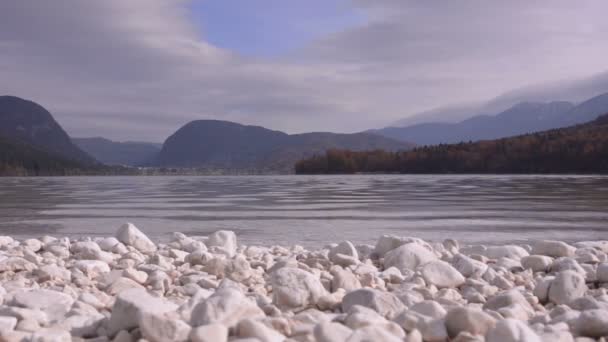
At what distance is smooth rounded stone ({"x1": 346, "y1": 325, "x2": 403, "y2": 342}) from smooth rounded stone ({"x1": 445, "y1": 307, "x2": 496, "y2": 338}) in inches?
21.4

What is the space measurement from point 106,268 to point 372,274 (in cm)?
312

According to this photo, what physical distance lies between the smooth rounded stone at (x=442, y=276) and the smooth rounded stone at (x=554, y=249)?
2.44m

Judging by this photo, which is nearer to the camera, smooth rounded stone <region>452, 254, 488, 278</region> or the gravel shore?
the gravel shore

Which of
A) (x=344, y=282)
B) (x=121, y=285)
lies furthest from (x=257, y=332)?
(x=121, y=285)

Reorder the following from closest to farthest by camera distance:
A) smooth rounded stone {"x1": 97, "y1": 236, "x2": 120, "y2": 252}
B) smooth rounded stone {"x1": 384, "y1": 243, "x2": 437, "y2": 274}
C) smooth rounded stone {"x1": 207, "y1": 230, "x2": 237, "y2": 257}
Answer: smooth rounded stone {"x1": 384, "y1": 243, "x2": 437, "y2": 274} < smooth rounded stone {"x1": 97, "y1": 236, "x2": 120, "y2": 252} < smooth rounded stone {"x1": 207, "y1": 230, "x2": 237, "y2": 257}

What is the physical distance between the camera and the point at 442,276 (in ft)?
18.4

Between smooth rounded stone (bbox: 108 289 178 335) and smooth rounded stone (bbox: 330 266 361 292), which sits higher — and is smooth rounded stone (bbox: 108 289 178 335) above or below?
above

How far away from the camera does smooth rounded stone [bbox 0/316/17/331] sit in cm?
385

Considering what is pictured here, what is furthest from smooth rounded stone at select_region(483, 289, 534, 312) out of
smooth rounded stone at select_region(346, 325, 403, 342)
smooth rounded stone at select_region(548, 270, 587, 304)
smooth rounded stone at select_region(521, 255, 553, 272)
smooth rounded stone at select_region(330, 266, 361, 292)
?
smooth rounded stone at select_region(521, 255, 553, 272)

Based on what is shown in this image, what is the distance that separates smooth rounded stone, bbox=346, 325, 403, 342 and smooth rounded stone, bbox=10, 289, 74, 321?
2.35 metres

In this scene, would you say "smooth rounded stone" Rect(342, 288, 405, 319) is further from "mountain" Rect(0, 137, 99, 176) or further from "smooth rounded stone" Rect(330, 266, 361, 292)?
"mountain" Rect(0, 137, 99, 176)

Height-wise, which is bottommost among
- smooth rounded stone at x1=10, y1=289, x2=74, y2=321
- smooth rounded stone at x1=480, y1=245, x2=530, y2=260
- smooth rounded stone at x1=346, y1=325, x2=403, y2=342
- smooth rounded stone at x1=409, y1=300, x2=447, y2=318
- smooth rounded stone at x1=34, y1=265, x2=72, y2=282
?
smooth rounded stone at x1=480, y1=245, x2=530, y2=260

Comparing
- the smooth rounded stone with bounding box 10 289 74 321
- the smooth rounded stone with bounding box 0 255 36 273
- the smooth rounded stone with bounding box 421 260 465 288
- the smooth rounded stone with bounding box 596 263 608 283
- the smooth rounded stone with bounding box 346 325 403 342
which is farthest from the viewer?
the smooth rounded stone with bounding box 0 255 36 273

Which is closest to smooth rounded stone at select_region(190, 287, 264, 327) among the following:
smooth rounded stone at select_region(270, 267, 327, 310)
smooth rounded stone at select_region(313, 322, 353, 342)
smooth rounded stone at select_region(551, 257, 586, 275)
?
smooth rounded stone at select_region(313, 322, 353, 342)
